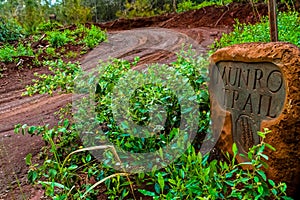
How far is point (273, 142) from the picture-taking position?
1.96 m

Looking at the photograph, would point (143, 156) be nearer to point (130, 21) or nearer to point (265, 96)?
point (265, 96)

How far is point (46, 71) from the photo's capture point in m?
6.02

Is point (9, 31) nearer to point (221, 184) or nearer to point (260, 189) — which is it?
point (221, 184)

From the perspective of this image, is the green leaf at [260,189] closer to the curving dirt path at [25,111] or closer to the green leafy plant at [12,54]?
the curving dirt path at [25,111]

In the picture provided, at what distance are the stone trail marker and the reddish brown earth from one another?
1.39 m

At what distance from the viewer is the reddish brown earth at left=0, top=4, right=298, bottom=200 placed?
2.53m

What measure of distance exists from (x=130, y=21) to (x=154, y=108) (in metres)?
12.1

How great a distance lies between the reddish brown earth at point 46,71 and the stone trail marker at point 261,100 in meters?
1.39

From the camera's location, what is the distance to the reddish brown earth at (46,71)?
8.30 ft

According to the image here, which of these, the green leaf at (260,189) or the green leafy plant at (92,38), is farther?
the green leafy plant at (92,38)

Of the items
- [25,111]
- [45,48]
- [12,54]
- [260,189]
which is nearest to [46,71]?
[12,54]

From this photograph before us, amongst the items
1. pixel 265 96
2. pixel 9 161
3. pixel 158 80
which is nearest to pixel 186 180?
pixel 265 96

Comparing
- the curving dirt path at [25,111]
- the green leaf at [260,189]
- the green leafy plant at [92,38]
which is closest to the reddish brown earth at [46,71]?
the curving dirt path at [25,111]

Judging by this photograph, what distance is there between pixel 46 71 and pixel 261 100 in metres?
4.73
